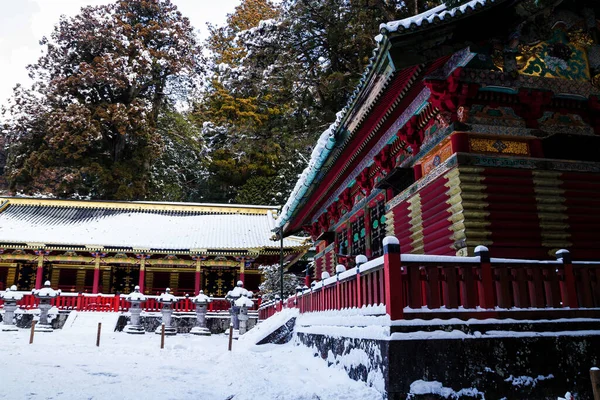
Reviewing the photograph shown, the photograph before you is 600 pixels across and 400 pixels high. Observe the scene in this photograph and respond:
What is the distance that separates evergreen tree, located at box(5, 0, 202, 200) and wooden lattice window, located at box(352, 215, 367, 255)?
30841 mm

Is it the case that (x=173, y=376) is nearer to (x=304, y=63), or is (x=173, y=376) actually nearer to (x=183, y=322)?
(x=304, y=63)

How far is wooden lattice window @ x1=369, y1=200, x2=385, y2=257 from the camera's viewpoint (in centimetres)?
1197

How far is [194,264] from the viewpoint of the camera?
29.8 m

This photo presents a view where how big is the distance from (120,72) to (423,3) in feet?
99.0

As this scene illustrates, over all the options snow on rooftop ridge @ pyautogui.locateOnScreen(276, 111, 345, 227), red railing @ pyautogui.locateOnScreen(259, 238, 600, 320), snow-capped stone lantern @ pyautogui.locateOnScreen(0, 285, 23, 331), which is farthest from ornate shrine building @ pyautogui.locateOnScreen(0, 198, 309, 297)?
red railing @ pyautogui.locateOnScreen(259, 238, 600, 320)

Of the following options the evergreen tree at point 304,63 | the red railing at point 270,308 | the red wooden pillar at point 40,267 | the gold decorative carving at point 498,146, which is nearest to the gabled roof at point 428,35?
the gold decorative carving at point 498,146

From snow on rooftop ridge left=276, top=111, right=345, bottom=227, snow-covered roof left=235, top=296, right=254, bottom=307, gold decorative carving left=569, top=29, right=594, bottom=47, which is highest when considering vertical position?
gold decorative carving left=569, top=29, right=594, bottom=47

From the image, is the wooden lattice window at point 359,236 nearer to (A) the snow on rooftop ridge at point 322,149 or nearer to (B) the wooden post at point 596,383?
(A) the snow on rooftop ridge at point 322,149

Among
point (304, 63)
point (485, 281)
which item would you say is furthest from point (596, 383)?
point (304, 63)

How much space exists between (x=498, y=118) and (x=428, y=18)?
94.2 inches

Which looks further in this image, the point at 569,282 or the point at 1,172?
the point at 1,172

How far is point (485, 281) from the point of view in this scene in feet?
19.0

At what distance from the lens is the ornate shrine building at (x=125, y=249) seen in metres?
28.1

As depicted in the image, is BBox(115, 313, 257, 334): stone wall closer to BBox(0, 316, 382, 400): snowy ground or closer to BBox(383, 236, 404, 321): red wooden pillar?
BBox(0, 316, 382, 400): snowy ground
